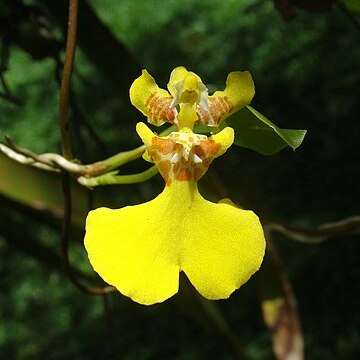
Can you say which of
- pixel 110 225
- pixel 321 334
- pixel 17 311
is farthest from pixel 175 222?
pixel 17 311

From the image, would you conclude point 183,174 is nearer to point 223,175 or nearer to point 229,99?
point 229,99

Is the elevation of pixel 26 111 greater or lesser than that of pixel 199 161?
lesser

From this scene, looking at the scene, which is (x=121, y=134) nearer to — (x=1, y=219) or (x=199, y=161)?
(x=1, y=219)

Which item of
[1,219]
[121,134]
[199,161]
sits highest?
[199,161]

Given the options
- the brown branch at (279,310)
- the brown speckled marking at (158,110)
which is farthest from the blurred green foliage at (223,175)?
the brown speckled marking at (158,110)

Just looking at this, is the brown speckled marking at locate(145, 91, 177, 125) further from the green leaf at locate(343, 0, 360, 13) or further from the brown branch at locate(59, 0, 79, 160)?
the green leaf at locate(343, 0, 360, 13)

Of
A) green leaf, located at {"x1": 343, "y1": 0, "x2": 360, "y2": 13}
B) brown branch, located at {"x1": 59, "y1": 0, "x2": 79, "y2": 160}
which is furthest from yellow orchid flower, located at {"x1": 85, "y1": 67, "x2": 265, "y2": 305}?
green leaf, located at {"x1": 343, "y1": 0, "x2": 360, "y2": 13}

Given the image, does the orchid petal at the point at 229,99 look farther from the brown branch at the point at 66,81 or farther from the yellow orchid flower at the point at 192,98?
the brown branch at the point at 66,81
